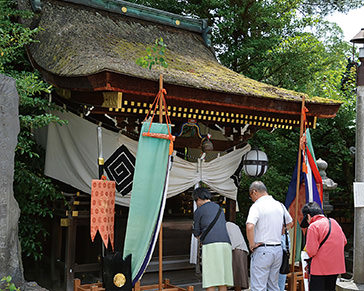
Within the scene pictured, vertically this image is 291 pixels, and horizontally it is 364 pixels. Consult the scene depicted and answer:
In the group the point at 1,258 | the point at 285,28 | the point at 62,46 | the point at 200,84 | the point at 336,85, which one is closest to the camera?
the point at 1,258

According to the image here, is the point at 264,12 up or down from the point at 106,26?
up

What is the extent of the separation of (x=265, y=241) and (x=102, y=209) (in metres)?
1.99

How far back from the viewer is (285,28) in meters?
12.1

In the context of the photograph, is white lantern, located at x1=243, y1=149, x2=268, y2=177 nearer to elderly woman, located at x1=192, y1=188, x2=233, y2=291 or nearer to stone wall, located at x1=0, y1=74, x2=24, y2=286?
elderly woman, located at x1=192, y1=188, x2=233, y2=291

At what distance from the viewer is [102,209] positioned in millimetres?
5445

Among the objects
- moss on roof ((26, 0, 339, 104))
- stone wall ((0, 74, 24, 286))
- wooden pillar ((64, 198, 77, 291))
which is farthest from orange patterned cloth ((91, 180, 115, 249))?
wooden pillar ((64, 198, 77, 291))

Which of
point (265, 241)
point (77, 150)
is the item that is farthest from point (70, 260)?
point (265, 241)

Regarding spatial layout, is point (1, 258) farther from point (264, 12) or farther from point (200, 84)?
point (264, 12)

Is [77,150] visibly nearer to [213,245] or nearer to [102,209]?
[102,209]

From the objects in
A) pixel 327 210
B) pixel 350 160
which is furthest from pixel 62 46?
pixel 350 160

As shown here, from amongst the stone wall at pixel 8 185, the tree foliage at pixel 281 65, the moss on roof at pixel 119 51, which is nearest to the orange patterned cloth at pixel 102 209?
the stone wall at pixel 8 185

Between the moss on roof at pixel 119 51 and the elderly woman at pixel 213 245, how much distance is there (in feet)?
5.58

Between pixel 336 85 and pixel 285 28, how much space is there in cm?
215

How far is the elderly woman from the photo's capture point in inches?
213
